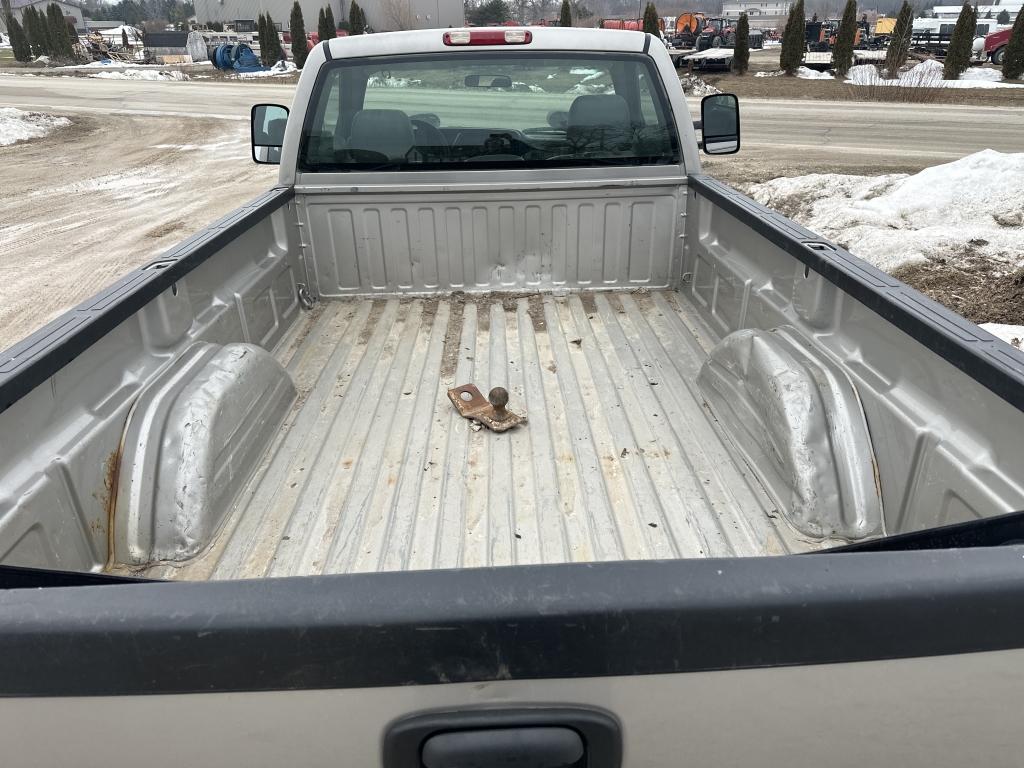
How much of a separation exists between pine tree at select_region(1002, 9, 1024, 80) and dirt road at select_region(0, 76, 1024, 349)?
310 inches

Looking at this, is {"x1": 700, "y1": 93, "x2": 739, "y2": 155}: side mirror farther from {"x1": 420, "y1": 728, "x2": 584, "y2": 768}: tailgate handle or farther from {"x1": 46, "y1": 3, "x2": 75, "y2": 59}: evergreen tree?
{"x1": 46, "y1": 3, "x2": 75, "y2": 59}: evergreen tree

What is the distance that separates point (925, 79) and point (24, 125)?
88.3ft

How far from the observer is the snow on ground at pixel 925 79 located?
24375mm

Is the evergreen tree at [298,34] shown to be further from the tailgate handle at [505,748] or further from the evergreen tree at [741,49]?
the tailgate handle at [505,748]

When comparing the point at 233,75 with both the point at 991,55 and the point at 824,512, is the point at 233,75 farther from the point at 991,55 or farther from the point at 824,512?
the point at 824,512

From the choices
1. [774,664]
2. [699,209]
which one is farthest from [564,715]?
[699,209]

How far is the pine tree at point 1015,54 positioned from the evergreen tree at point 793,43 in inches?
267

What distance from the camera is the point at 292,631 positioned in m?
1.01

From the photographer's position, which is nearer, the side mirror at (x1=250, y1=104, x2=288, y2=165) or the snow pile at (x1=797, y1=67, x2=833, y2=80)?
the side mirror at (x1=250, y1=104, x2=288, y2=165)

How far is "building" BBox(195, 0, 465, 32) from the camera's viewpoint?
42.9 meters

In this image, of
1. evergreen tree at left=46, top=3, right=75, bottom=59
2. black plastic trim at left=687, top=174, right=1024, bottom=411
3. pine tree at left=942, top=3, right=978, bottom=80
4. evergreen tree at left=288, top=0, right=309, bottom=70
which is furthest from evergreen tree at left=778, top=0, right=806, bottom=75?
evergreen tree at left=46, top=3, right=75, bottom=59

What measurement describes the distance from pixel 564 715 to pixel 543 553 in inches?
52.6

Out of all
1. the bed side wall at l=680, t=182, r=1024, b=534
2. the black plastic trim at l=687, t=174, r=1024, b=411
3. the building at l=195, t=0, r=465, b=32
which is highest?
the building at l=195, t=0, r=465, b=32

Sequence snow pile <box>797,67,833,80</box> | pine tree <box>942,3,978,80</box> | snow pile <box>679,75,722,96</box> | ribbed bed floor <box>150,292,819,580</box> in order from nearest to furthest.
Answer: ribbed bed floor <box>150,292,819,580</box> → snow pile <box>679,75,722,96</box> → pine tree <box>942,3,978,80</box> → snow pile <box>797,67,833,80</box>
